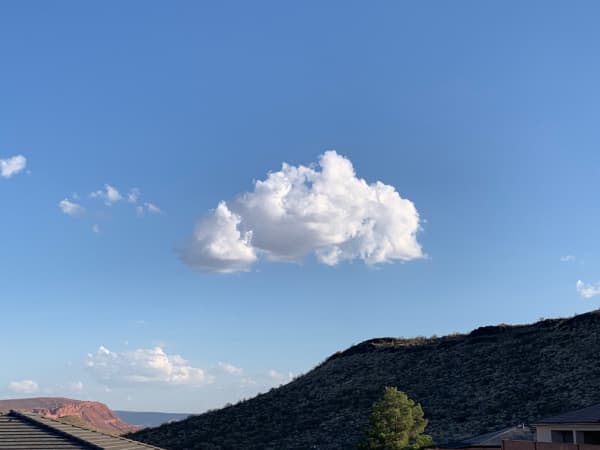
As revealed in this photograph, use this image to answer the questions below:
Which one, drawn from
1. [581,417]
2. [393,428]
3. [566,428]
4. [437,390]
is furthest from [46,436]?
[437,390]

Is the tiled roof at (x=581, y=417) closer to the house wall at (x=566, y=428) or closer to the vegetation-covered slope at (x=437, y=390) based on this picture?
the house wall at (x=566, y=428)

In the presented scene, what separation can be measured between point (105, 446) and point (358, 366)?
68988 mm

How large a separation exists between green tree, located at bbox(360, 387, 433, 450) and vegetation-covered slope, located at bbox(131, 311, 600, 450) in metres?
9.57

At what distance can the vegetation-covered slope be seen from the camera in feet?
197

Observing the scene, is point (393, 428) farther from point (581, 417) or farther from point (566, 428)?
point (581, 417)

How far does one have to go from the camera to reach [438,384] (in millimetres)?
71562

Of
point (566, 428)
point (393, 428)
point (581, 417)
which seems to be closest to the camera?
point (581, 417)

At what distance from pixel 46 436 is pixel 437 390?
54.1 m

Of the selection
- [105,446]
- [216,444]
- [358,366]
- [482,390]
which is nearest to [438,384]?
[482,390]

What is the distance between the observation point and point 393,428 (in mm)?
46562

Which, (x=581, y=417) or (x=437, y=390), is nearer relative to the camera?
(x=581, y=417)

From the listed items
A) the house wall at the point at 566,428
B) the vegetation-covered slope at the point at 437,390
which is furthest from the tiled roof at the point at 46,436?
the vegetation-covered slope at the point at 437,390

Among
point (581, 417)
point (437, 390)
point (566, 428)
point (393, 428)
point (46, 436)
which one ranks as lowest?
point (46, 436)

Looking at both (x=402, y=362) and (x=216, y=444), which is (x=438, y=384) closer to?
(x=402, y=362)
